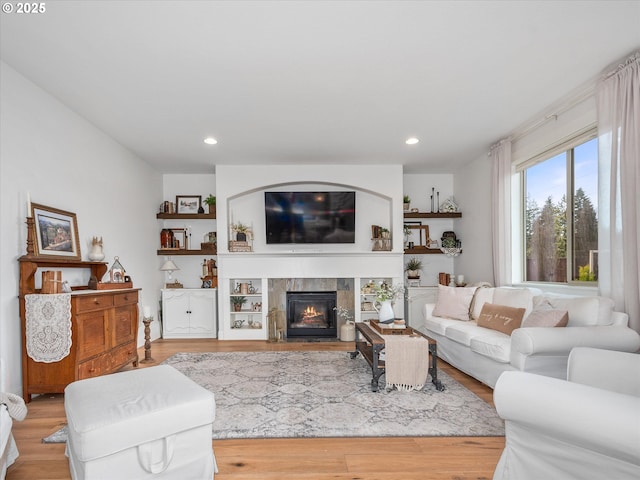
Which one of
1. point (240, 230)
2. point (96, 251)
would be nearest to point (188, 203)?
point (240, 230)

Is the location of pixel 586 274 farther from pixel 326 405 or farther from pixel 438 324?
pixel 326 405

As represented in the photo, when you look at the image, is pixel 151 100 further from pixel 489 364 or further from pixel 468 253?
pixel 468 253

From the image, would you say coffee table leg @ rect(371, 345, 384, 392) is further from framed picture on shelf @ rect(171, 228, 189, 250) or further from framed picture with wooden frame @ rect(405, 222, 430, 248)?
framed picture on shelf @ rect(171, 228, 189, 250)

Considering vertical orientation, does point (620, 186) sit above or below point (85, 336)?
above

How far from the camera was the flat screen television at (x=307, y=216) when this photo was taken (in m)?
5.66

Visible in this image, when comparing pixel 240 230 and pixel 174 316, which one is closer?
pixel 174 316

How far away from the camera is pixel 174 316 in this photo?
5598 millimetres

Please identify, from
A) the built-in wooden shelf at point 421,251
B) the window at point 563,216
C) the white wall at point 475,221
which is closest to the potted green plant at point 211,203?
the built-in wooden shelf at point 421,251

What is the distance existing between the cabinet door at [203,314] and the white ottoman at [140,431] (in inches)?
146

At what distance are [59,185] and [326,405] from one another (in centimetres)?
317

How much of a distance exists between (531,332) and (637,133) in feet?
5.30

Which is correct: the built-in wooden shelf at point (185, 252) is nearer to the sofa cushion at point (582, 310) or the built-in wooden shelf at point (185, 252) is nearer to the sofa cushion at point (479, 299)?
the sofa cushion at point (479, 299)

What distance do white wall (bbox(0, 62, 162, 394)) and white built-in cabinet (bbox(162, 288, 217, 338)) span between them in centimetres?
37

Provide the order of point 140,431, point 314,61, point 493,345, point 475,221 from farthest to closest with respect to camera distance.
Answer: point 475,221 → point 493,345 → point 314,61 → point 140,431
